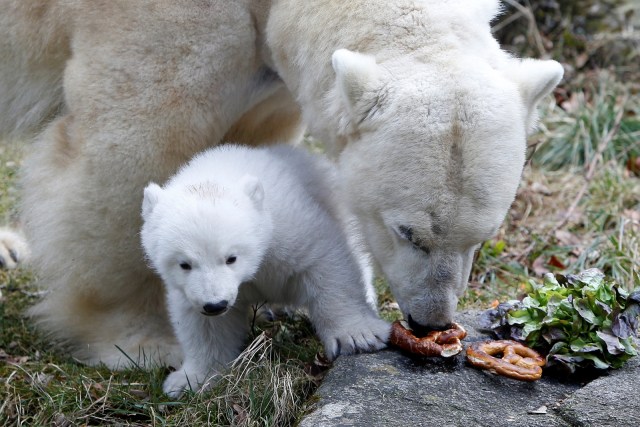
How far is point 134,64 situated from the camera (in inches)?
154

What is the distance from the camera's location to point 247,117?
14.8ft

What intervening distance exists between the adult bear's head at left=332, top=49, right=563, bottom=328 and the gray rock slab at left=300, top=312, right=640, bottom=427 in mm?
216

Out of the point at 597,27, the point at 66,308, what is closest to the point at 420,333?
the point at 66,308

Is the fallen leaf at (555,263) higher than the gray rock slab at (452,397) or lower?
lower

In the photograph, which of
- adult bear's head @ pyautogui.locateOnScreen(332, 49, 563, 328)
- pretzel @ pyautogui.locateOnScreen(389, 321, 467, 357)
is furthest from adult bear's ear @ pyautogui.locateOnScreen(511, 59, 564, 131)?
pretzel @ pyautogui.locateOnScreen(389, 321, 467, 357)

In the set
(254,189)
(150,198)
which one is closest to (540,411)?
(254,189)

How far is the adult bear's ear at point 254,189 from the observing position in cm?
343

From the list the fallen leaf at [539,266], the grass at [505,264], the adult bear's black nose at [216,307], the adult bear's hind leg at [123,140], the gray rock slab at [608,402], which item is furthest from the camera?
the fallen leaf at [539,266]

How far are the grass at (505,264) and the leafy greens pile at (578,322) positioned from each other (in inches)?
30.3

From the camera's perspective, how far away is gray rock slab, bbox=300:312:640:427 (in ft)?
10.2

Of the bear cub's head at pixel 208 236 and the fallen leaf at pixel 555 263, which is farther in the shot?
the fallen leaf at pixel 555 263

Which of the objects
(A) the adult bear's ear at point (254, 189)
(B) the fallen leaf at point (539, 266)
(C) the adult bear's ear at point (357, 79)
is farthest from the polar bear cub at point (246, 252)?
(B) the fallen leaf at point (539, 266)

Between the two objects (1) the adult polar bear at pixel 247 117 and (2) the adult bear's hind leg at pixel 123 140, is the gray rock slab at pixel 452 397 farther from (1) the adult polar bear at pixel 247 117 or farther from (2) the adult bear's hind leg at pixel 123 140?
(2) the adult bear's hind leg at pixel 123 140

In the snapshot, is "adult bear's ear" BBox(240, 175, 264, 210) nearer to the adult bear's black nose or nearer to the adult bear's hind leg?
the adult bear's black nose
